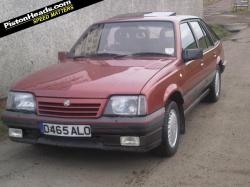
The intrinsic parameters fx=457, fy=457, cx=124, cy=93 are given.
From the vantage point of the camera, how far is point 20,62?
843 cm

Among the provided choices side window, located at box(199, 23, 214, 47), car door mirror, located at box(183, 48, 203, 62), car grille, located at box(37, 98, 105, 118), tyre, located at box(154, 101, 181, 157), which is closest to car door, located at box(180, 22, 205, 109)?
car door mirror, located at box(183, 48, 203, 62)

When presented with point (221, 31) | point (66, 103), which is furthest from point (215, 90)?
point (221, 31)

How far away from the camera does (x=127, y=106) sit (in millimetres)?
4609

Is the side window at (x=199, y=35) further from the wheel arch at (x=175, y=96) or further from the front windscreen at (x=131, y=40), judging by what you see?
the wheel arch at (x=175, y=96)

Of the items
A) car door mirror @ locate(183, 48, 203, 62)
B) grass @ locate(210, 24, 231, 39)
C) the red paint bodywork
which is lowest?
grass @ locate(210, 24, 231, 39)

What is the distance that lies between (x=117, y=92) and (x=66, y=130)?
0.66m

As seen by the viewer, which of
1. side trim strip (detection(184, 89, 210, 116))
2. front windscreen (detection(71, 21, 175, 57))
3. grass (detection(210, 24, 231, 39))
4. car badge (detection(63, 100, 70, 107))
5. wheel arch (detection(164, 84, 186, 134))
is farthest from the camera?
grass (detection(210, 24, 231, 39))

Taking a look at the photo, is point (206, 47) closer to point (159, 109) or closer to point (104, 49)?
point (104, 49)

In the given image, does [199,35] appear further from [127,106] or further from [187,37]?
[127,106]

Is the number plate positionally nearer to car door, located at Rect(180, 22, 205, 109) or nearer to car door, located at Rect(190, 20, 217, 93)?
car door, located at Rect(180, 22, 205, 109)

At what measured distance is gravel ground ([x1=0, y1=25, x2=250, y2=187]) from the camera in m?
4.56

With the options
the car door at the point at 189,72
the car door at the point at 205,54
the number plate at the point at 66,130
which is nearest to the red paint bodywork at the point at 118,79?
the car door at the point at 189,72

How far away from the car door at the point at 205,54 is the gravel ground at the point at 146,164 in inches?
27.6

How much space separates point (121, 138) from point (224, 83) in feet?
16.6
